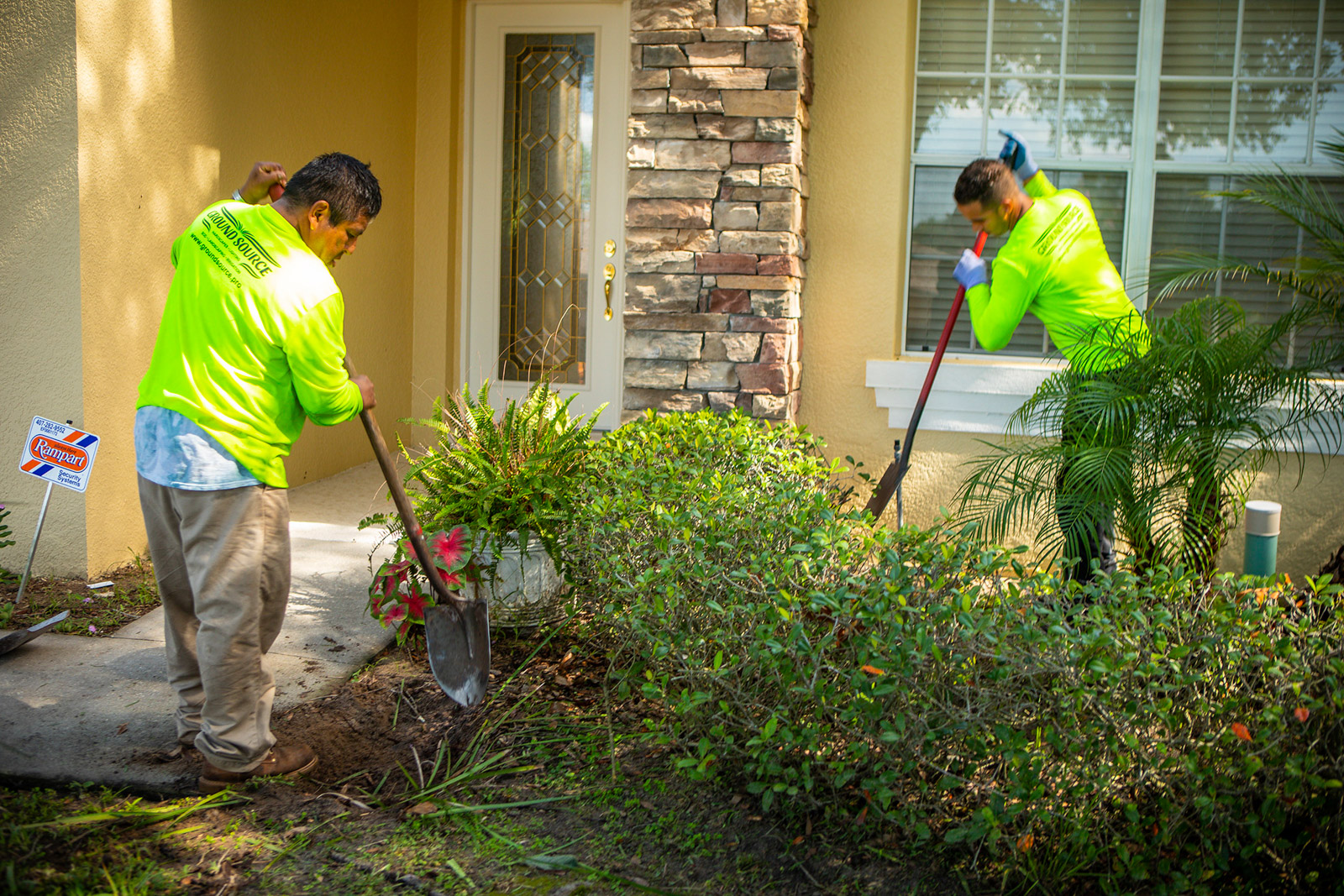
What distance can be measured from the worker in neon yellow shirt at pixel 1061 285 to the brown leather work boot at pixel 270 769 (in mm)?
2684

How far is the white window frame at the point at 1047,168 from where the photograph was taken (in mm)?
4949

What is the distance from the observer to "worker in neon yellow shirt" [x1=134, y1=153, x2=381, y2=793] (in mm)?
2680

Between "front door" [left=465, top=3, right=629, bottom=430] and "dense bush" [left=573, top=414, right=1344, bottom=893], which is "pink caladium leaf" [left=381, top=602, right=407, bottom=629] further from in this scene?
"front door" [left=465, top=3, right=629, bottom=430]

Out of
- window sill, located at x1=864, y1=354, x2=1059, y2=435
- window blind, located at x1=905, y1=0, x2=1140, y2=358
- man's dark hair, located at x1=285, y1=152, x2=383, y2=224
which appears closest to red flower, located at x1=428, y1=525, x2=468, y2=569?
man's dark hair, located at x1=285, y1=152, x2=383, y2=224

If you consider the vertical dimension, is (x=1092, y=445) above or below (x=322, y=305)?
below

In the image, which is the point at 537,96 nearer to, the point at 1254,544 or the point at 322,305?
the point at 322,305

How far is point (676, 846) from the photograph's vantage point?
100 inches

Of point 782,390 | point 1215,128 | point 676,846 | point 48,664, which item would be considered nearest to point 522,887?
point 676,846

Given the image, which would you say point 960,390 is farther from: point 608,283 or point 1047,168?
point 608,283

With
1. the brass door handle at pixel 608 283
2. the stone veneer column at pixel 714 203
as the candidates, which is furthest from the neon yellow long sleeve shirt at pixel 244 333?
the brass door handle at pixel 608 283

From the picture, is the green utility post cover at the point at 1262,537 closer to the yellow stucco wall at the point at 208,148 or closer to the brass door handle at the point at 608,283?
the brass door handle at the point at 608,283

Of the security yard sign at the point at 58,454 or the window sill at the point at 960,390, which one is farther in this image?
the window sill at the point at 960,390

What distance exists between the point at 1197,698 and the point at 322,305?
7.69 feet

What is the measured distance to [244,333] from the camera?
268 cm
